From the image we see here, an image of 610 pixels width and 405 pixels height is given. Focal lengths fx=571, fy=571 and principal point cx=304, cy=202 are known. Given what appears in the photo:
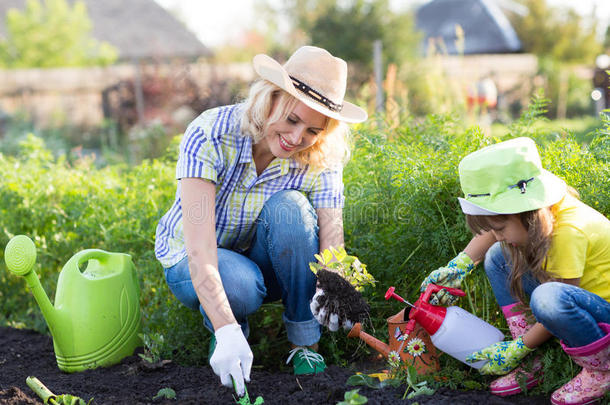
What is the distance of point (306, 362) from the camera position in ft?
7.07

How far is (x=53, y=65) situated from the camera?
16984 mm

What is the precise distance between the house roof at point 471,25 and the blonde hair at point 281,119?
21.6 meters

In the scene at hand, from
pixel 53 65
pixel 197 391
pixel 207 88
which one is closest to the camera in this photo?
pixel 197 391

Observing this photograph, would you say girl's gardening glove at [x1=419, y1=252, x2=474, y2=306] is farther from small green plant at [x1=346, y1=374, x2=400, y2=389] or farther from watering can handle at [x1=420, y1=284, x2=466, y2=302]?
small green plant at [x1=346, y1=374, x2=400, y2=389]

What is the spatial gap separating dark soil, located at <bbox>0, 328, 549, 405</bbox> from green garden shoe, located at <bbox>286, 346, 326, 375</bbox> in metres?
0.08

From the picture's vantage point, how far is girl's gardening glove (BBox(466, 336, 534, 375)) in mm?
1764

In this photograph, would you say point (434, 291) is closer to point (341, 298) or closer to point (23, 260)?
point (341, 298)

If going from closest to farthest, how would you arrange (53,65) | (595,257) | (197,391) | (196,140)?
(595,257) < (197,391) < (196,140) < (53,65)

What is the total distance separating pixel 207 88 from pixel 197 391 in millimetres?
8641

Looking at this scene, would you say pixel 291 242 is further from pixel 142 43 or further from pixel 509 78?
pixel 142 43

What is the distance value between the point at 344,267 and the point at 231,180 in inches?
22.4

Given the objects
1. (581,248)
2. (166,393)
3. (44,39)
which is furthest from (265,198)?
(44,39)

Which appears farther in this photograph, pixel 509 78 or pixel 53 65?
pixel 53 65

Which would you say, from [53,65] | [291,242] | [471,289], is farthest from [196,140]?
[53,65]
